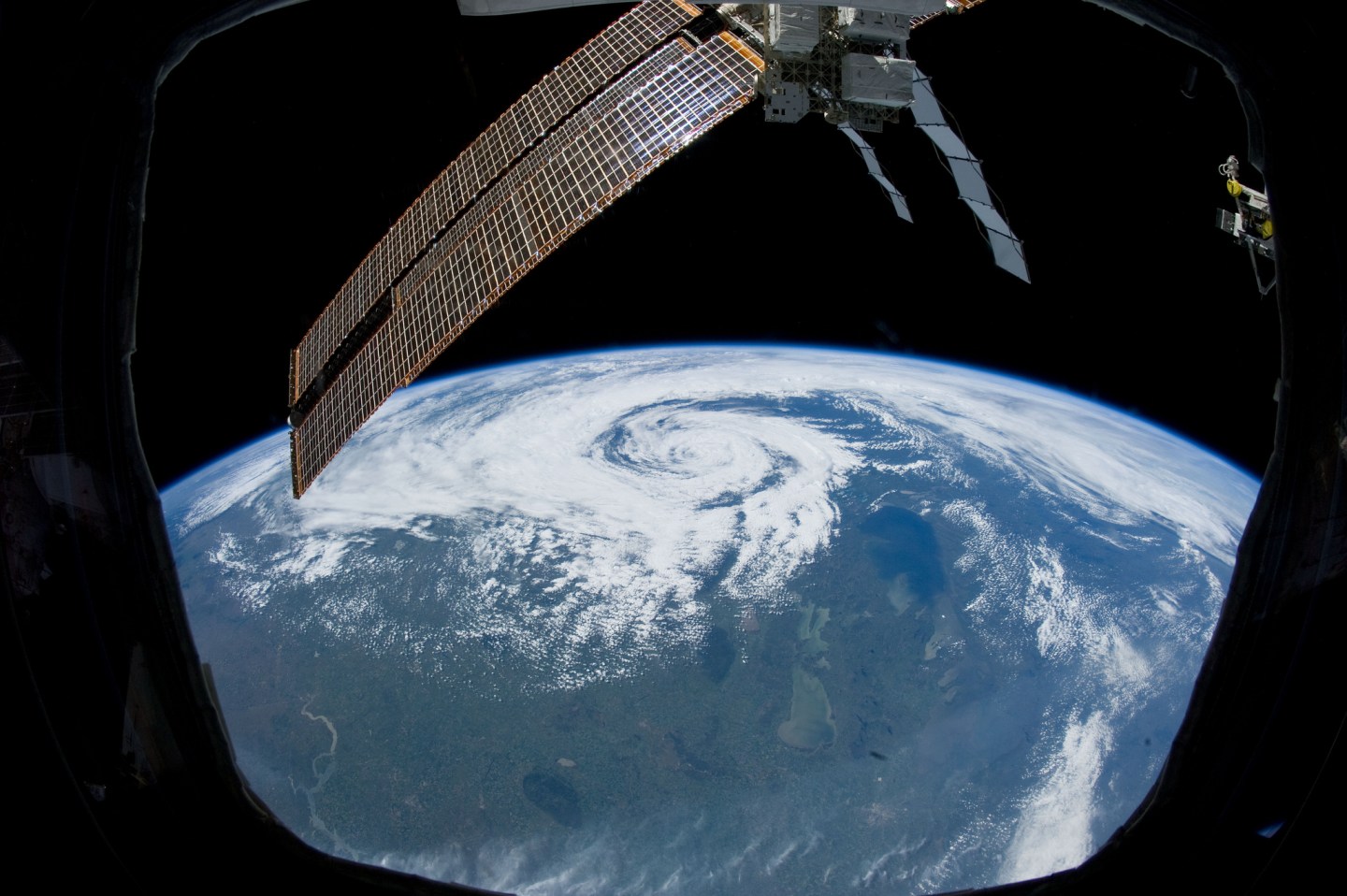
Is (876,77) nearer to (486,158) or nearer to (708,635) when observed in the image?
(486,158)

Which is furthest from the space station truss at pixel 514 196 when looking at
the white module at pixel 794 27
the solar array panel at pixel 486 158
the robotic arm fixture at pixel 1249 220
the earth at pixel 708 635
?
the earth at pixel 708 635

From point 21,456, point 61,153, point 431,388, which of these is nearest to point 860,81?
point 61,153

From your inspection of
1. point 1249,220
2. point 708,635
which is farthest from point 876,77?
point 708,635

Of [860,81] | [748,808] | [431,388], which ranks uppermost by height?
[860,81]

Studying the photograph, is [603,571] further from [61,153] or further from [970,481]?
[61,153]

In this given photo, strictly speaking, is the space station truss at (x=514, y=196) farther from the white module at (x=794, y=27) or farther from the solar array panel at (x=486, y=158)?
the white module at (x=794, y=27)

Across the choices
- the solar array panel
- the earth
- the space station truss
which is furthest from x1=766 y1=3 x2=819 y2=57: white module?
the earth
